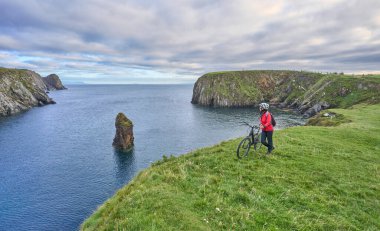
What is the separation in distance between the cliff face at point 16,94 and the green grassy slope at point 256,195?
158098 millimetres

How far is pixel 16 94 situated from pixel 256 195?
198476 mm

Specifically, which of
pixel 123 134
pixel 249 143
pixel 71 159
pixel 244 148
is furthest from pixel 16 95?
pixel 249 143

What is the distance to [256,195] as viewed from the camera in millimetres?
13531

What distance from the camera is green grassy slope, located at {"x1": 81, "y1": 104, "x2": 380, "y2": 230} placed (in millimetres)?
11141

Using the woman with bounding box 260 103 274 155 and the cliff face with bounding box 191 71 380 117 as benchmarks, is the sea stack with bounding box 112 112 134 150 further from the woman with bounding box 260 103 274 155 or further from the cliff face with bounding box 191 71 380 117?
the cliff face with bounding box 191 71 380 117

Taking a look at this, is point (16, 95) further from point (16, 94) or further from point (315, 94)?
point (315, 94)

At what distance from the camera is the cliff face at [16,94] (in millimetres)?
145625

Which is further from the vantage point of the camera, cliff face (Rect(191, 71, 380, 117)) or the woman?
cliff face (Rect(191, 71, 380, 117))

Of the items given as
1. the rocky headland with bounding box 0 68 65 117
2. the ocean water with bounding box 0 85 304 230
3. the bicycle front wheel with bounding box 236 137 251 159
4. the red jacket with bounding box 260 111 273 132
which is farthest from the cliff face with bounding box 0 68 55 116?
the red jacket with bounding box 260 111 273 132

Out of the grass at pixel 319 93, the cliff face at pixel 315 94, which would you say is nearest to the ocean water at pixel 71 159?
the cliff face at pixel 315 94

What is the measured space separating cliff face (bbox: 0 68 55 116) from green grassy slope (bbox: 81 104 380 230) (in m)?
158

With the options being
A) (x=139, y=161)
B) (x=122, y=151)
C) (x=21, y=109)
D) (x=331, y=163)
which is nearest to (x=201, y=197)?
(x=331, y=163)

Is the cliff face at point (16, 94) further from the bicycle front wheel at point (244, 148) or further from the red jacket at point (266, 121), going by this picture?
the red jacket at point (266, 121)

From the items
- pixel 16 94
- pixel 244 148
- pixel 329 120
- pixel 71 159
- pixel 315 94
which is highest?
pixel 16 94
